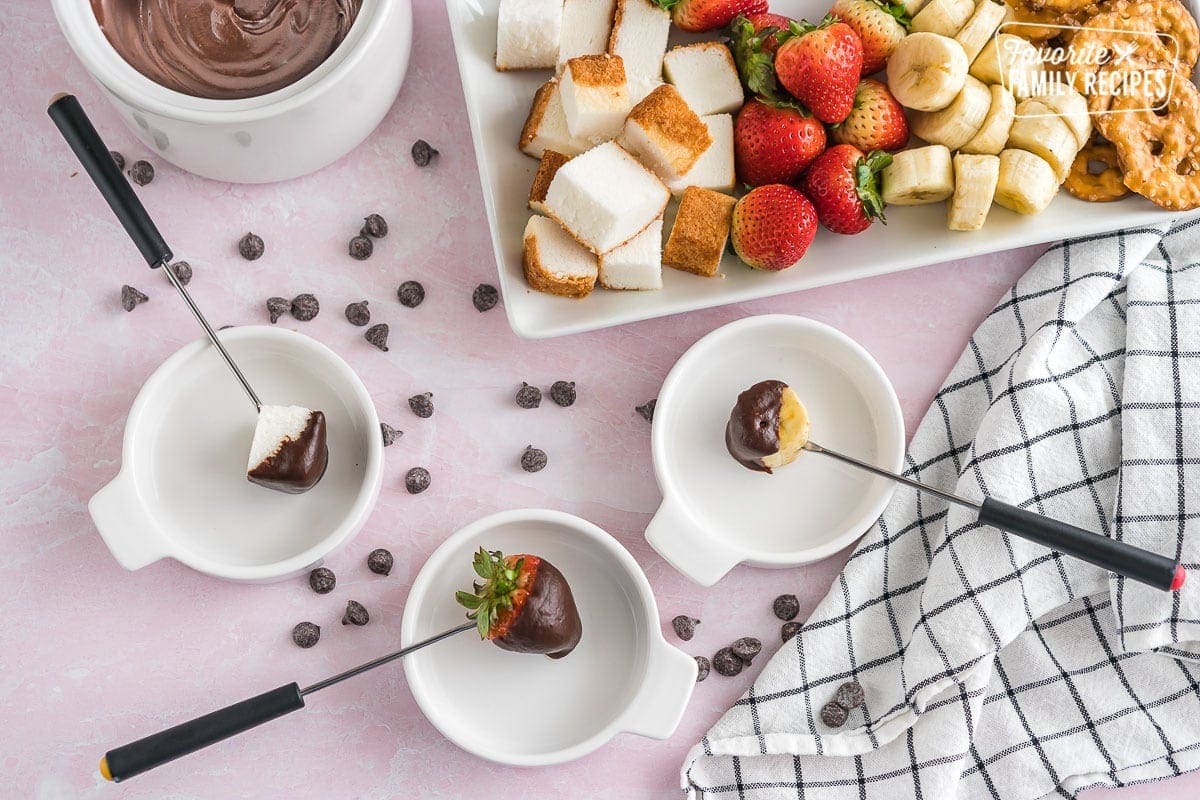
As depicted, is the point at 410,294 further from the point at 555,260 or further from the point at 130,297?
the point at 130,297

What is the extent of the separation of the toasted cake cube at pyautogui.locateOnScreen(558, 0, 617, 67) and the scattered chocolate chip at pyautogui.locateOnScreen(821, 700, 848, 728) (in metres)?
1.10

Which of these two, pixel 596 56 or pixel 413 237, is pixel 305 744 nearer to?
pixel 413 237

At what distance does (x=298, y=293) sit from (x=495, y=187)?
1.24ft

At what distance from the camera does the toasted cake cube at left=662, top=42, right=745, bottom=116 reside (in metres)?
1.61


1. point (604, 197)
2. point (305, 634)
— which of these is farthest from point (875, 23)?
point (305, 634)

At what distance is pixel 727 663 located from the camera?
1671 mm

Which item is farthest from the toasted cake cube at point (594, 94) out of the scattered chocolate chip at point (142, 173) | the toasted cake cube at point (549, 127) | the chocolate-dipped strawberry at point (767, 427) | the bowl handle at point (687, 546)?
the scattered chocolate chip at point (142, 173)

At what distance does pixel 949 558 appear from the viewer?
64.5 inches

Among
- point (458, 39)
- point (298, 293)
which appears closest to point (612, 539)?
point (298, 293)

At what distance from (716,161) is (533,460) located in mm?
548

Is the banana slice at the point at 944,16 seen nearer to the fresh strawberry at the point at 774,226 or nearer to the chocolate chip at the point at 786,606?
the fresh strawberry at the point at 774,226

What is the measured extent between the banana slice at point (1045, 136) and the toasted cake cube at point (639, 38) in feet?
1.85

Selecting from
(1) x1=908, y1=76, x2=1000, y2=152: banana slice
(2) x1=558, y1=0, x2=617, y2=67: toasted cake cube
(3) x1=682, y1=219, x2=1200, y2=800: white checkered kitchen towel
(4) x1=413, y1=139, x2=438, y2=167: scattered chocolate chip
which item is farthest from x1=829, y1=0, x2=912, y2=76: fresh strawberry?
(4) x1=413, y1=139, x2=438, y2=167: scattered chocolate chip

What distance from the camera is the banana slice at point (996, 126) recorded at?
1600mm
